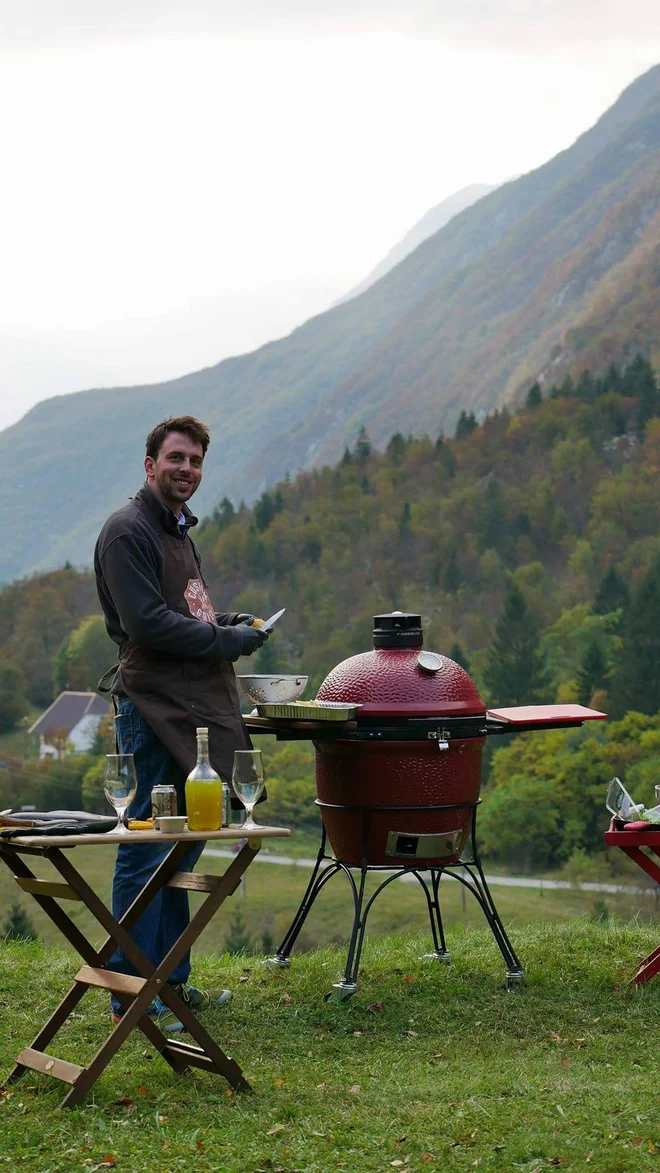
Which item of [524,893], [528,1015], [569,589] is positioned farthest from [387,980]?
[569,589]

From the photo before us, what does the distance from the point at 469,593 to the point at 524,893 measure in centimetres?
3454

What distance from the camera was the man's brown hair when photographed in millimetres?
5055

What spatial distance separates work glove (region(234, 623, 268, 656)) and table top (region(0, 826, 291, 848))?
0.92 metres

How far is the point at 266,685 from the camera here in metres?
5.35

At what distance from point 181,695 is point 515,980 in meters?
2.01

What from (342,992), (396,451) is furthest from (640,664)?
(342,992)

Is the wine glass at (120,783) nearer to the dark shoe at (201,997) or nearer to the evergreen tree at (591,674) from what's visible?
the dark shoe at (201,997)

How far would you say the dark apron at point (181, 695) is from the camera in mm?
4895

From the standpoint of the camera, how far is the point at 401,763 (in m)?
5.62

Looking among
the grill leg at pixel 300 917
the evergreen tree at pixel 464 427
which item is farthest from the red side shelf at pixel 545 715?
the evergreen tree at pixel 464 427

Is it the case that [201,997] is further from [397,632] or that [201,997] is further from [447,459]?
[447,459]

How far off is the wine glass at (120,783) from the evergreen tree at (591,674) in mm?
66531

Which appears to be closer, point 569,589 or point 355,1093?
point 355,1093

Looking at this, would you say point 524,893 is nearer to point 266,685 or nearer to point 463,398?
point 266,685
